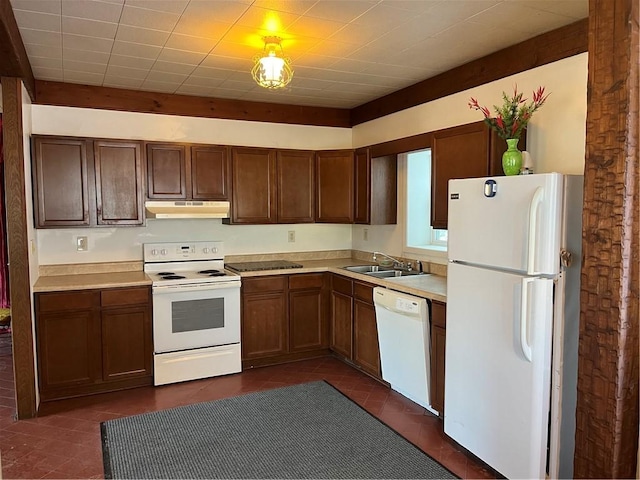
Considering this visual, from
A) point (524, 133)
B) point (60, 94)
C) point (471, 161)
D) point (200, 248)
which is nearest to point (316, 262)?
point (200, 248)

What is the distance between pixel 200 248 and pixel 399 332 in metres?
2.17

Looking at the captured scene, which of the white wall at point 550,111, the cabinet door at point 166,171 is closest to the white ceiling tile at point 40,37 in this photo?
the cabinet door at point 166,171

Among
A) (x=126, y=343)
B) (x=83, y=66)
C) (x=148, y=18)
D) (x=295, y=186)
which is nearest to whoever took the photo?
(x=148, y=18)

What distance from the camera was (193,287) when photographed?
156 inches

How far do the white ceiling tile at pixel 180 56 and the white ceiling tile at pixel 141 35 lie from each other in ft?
0.56

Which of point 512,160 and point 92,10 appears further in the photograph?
point 512,160

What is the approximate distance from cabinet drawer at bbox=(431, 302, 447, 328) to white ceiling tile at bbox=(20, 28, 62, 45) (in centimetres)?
297

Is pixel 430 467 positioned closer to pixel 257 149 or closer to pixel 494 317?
pixel 494 317

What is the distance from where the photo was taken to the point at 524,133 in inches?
122

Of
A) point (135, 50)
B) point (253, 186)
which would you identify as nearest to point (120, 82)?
point (135, 50)

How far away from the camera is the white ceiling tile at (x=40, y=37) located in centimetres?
286

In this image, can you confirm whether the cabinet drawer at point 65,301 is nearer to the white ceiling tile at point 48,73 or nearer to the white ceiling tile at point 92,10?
the white ceiling tile at point 48,73

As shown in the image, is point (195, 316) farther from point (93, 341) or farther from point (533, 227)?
point (533, 227)

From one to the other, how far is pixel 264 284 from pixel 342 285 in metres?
0.72
